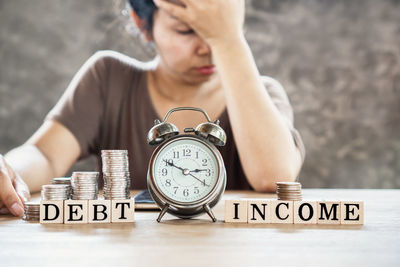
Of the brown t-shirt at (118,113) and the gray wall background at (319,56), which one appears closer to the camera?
the brown t-shirt at (118,113)

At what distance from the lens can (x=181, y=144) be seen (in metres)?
1.13

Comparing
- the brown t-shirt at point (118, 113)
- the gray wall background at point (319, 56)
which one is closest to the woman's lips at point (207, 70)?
the brown t-shirt at point (118, 113)

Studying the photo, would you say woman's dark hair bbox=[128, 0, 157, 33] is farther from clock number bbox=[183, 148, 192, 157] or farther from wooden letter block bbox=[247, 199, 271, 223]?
wooden letter block bbox=[247, 199, 271, 223]

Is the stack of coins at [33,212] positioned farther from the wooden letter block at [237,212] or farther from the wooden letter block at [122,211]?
the wooden letter block at [237,212]

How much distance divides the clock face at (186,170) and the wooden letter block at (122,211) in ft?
0.32

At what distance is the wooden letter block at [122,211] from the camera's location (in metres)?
1.05

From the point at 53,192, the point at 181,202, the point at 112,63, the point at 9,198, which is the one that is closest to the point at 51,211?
the point at 53,192

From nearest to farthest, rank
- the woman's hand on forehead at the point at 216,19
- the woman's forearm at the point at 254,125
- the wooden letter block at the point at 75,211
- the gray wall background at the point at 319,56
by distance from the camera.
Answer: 1. the wooden letter block at the point at 75,211
2. the woman's forearm at the point at 254,125
3. the woman's hand on forehead at the point at 216,19
4. the gray wall background at the point at 319,56

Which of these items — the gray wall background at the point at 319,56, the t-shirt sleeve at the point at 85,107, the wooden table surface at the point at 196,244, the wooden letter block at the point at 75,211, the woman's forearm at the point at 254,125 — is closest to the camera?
the wooden table surface at the point at 196,244

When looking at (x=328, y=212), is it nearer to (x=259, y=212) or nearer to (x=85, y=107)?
(x=259, y=212)

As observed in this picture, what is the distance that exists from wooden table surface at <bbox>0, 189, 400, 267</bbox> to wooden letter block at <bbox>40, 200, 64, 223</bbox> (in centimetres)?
4

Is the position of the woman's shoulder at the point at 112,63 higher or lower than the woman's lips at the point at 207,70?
higher

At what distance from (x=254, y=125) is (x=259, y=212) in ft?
2.55

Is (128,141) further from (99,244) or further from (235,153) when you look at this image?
(99,244)
